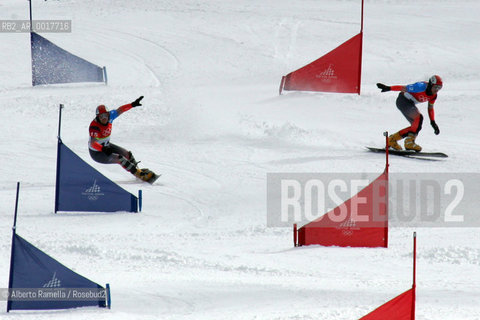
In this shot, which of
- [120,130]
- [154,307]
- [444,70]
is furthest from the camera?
[444,70]

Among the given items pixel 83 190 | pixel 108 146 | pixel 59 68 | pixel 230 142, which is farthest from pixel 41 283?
pixel 59 68

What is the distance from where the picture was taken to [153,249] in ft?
31.3

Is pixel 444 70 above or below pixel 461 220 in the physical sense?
above

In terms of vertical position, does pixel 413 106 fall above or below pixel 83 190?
above

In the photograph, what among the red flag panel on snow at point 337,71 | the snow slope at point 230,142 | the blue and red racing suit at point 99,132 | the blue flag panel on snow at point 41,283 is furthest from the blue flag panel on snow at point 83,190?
the red flag panel on snow at point 337,71

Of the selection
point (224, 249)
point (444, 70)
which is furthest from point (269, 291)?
point (444, 70)

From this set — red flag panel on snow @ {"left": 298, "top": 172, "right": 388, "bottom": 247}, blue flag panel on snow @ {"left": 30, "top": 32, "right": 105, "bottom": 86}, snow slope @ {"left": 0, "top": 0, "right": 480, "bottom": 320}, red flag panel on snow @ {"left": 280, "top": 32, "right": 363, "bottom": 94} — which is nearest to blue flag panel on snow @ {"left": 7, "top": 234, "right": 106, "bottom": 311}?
snow slope @ {"left": 0, "top": 0, "right": 480, "bottom": 320}

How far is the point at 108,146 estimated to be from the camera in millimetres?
12555

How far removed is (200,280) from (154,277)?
454 millimetres

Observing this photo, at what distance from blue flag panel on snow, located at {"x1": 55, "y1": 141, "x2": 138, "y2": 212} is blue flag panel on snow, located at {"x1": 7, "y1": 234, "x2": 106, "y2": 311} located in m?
3.68

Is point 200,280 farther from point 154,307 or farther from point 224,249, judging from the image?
point 224,249

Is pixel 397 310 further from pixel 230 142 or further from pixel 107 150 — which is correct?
pixel 230 142

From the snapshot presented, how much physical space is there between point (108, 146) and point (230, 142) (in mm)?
2762

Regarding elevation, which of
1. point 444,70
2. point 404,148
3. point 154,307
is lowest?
point 154,307
